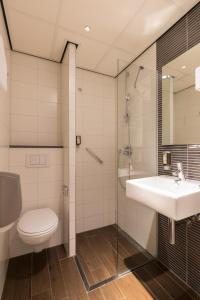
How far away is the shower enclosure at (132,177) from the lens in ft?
5.45

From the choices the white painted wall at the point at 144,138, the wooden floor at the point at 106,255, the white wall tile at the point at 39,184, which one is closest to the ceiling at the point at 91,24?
the white painted wall at the point at 144,138

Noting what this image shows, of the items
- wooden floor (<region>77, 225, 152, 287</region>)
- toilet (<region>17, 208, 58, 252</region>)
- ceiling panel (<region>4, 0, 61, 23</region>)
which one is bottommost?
wooden floor (<region>77, 225, 152, 287</region>)

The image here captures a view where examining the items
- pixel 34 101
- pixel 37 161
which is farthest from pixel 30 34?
pixel 37 161

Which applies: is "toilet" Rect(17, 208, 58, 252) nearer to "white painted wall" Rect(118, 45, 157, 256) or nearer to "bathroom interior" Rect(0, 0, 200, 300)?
"bathroom interior" Rect(0, 0, 200, 300)

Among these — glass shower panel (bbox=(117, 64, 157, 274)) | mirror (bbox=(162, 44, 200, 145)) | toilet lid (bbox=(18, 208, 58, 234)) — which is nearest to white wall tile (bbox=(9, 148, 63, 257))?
toilet lid (bbox=(18, 208, 58, 234))

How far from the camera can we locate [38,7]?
1.36 m

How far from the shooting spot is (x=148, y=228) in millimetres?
1777

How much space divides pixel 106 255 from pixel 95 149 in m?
1.35

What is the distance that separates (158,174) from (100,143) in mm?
1019

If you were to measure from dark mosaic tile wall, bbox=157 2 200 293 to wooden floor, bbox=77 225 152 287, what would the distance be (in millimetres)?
297

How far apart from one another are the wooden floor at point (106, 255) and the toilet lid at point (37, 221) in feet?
1.89

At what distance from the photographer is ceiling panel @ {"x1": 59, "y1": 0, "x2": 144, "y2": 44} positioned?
1.32 meters

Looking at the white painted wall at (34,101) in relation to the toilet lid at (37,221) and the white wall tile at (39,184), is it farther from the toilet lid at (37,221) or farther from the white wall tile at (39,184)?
the toilet lid at (37,221)

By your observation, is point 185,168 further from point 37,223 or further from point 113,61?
point 113,61
